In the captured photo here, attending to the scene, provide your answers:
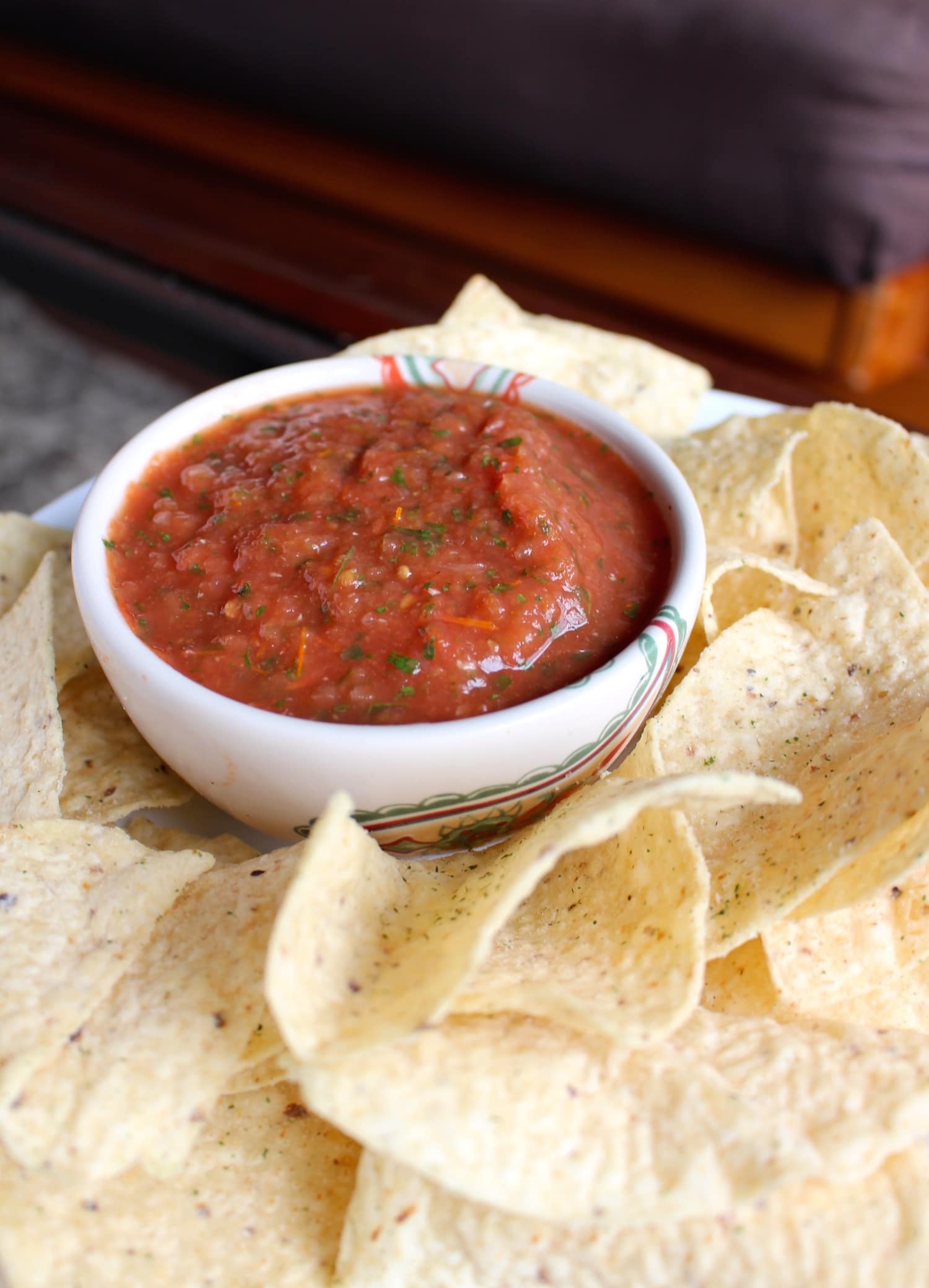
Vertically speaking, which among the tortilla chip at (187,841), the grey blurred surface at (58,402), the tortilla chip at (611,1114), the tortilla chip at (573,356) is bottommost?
the grey blurred surface at (58,402)

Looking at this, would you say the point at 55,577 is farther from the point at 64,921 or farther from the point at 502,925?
the point at 502,925

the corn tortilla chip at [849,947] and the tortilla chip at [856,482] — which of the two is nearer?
the corn tortilla chip at [849,947]

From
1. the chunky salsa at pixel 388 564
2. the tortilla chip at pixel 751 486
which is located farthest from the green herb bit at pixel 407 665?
the tortilla chip at pixel 751 486

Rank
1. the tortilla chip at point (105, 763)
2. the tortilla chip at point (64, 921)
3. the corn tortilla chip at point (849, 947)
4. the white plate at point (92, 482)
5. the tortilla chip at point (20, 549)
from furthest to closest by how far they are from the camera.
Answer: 1. the tortilla chip at point (20, 549)
2. the white plate at point (92, 482)
3. the tortilla chip at point (105, 763)
4. the corn tortilla chip at point (849, 947)
5. the tortilla chip at point (64, 921)

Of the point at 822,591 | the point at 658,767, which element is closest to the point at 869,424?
the point at 822,591

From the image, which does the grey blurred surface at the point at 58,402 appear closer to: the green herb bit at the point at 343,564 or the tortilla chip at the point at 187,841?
the tortilla chip at the point at 187,841

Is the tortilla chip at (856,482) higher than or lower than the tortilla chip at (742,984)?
higher

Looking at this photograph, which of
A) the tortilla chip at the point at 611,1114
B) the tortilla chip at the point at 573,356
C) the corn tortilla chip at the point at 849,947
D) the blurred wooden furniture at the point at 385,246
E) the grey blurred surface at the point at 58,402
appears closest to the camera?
the tortilla chip at the point at 611,1114
